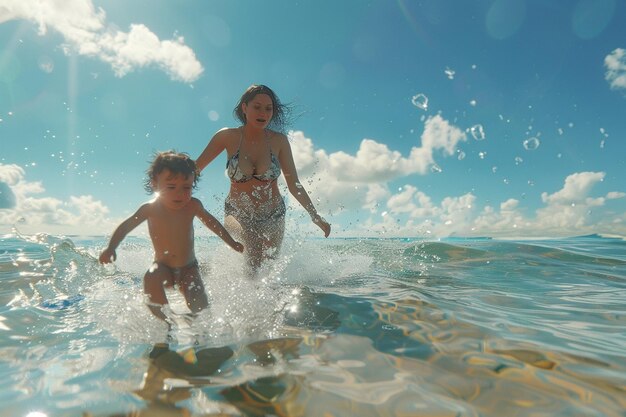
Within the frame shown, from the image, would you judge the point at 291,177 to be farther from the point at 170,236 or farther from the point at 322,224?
the point at 170,236

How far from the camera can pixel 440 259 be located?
889cm

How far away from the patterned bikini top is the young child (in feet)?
3.96

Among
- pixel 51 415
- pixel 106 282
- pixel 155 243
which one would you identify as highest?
pixel 155 243

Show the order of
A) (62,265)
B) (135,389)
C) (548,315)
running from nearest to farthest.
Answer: (135,389) < (548,315) < (62,265)

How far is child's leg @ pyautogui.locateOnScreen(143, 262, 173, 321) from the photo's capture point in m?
3.08

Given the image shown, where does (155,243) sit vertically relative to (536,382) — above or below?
above

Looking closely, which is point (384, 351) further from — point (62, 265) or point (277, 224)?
point (62, 265)

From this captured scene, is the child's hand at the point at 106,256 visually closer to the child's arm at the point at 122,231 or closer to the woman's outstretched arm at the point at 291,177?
the child's arm at the point at 122,231

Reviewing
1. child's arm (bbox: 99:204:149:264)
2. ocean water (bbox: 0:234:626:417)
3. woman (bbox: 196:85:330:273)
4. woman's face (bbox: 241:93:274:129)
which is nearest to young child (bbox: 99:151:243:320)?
child's arm (bbox: 99:204:149:264)

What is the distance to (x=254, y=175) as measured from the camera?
202 inches

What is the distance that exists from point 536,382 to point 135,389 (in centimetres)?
199

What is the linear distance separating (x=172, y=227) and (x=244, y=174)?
1.53 metres

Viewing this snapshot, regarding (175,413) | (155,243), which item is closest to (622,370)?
(175,413)

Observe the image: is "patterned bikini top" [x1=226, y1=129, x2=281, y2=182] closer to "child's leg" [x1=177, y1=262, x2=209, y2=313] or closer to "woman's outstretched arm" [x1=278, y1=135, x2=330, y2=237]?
"woman's outstretched arm" [x1=278, y1=135, x2=330, y2=237]
